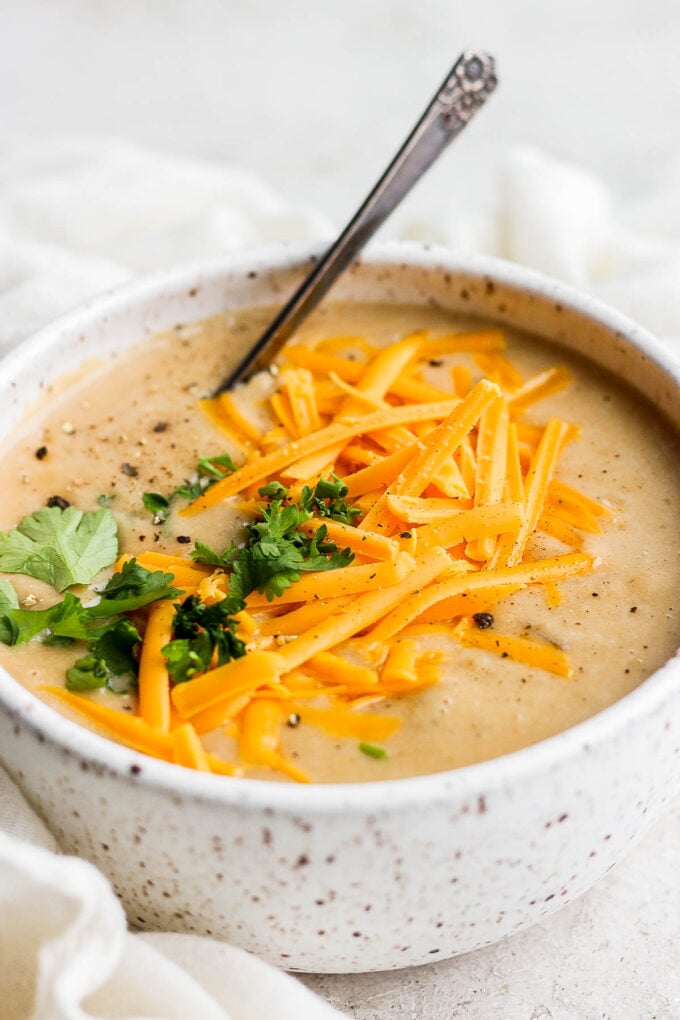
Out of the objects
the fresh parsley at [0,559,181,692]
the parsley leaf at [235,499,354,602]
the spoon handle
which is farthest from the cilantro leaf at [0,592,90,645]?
the spoon handle

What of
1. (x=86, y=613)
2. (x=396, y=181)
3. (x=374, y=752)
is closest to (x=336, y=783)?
(x=374, y=752)

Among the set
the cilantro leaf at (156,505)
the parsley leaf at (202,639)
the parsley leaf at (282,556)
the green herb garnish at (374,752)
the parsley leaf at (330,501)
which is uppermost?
the parsley leaf at (330,501)

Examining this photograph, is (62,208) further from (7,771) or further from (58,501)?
(7,771)

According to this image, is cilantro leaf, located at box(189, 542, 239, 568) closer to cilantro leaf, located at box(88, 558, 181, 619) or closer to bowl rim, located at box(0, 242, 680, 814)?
cilantro leaf, located at box(88, 558, 181, 619)

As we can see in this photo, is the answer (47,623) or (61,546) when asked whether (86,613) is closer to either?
(47,623)

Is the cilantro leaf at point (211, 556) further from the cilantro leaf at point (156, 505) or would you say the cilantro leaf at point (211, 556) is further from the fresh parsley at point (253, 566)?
the cilantro leaf at point (156, 505)

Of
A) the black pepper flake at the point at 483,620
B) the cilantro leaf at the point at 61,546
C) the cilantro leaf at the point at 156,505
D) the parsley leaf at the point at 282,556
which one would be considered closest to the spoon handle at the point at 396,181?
the cilantro leaf at the point at 156,505
